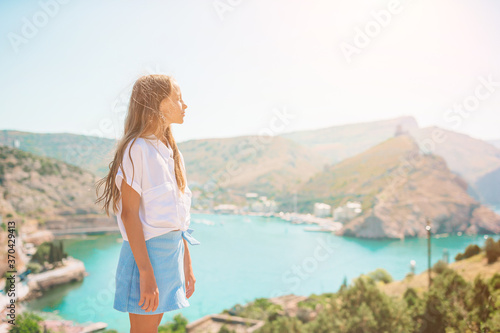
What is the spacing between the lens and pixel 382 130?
81250 mm

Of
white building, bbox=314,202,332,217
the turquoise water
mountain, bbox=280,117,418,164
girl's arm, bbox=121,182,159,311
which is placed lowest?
the turquoise water

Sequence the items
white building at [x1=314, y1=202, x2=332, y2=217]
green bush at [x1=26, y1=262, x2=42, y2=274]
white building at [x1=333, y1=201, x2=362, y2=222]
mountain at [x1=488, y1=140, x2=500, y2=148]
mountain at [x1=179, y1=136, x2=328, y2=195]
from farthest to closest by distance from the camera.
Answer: mountain at [x1=488, y1=140, x2=500, y2=148] → mountain at [x1=179, y1=136, x2=328, y2=195] → white building at [x1=314, y1=202, x2=332, y2=217] → white building at [x1=333, y1=201, x2=362, y2=222] → green bush at [x1=26, y1=262, x2=42, y2=274]

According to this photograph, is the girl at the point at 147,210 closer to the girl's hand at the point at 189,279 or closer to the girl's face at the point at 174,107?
the girl's face at the point at 174,107

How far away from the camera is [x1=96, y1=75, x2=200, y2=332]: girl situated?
845mm

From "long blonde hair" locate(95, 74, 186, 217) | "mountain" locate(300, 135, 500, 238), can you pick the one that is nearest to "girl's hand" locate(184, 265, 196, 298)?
"long blonde hair" locate(95, 74, 186, 217)

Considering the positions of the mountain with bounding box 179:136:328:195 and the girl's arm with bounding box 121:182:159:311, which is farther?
the mountain with bounding box 179:136:328:195

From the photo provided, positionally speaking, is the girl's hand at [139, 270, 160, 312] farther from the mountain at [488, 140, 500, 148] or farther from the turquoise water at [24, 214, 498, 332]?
the mountain at [488, 140, 500, 148]

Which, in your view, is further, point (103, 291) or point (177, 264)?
point (103, 291)

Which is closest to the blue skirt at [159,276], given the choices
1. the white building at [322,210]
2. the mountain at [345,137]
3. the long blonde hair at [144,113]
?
the long blonde hair at [144,113]

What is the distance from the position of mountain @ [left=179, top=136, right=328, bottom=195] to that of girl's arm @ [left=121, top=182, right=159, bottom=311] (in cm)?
5530

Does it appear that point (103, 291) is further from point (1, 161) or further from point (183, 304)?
point (183, 304)

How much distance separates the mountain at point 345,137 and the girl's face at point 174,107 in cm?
7481

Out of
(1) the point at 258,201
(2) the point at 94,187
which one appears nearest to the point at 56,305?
(2) the point at 94,187

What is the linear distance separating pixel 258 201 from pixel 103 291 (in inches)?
1218
